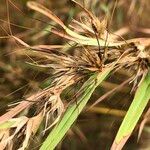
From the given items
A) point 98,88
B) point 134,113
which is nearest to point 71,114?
point 134,113

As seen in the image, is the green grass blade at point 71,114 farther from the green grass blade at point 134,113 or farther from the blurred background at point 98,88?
the blurred background at point 98,88

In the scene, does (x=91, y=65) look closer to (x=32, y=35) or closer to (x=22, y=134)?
(x=22, y=134)

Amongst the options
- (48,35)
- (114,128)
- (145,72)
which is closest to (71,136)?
(114,128)

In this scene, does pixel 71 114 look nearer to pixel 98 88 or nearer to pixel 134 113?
pixel 134 113

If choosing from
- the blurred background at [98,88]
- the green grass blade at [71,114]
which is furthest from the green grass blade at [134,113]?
the blurred background at [98,88]

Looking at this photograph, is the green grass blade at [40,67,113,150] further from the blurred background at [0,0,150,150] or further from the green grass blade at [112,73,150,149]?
the blurred background at [0,0,150,150]

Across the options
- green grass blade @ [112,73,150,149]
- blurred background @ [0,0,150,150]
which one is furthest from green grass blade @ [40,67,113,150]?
blurred background @ [0,0,150,150]
